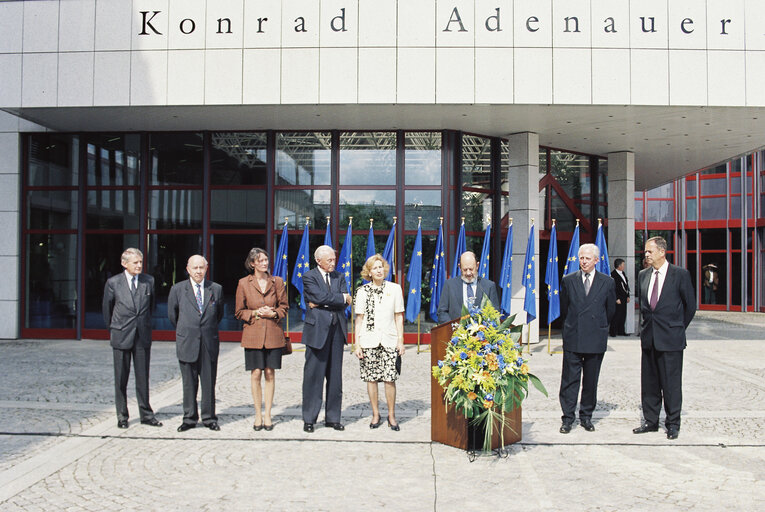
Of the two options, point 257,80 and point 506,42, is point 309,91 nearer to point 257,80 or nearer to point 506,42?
point 257,80

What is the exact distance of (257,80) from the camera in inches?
497

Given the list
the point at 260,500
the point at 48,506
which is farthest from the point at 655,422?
the point at 48,506

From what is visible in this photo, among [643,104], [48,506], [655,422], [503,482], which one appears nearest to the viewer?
[48,506]

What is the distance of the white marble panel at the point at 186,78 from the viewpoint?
12664 mm

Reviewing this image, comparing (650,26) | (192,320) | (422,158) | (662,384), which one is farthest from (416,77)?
(662,384)

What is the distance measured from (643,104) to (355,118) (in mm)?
5621

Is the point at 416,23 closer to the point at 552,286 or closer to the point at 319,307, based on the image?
the point at 552,286

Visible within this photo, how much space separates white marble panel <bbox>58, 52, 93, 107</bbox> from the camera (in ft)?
42.0

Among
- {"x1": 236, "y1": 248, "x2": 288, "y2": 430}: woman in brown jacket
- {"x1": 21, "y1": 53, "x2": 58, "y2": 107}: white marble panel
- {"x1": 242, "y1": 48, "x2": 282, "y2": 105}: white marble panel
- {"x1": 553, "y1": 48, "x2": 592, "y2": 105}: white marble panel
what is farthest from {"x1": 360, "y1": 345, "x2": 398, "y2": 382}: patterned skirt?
{"x1": 21, "y1": 53, "x2": 58, "y2": 107}: white marble panel

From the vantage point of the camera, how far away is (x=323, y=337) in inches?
266

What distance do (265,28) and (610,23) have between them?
6.54 metres

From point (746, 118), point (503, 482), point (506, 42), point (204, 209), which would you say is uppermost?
point (506, 42)

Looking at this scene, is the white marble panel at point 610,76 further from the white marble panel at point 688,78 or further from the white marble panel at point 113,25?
the white marble panel at point 113,25

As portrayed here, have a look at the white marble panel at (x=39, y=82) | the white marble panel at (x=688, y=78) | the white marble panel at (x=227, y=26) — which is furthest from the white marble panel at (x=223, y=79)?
the white marble panel at (x=688, y=78)
